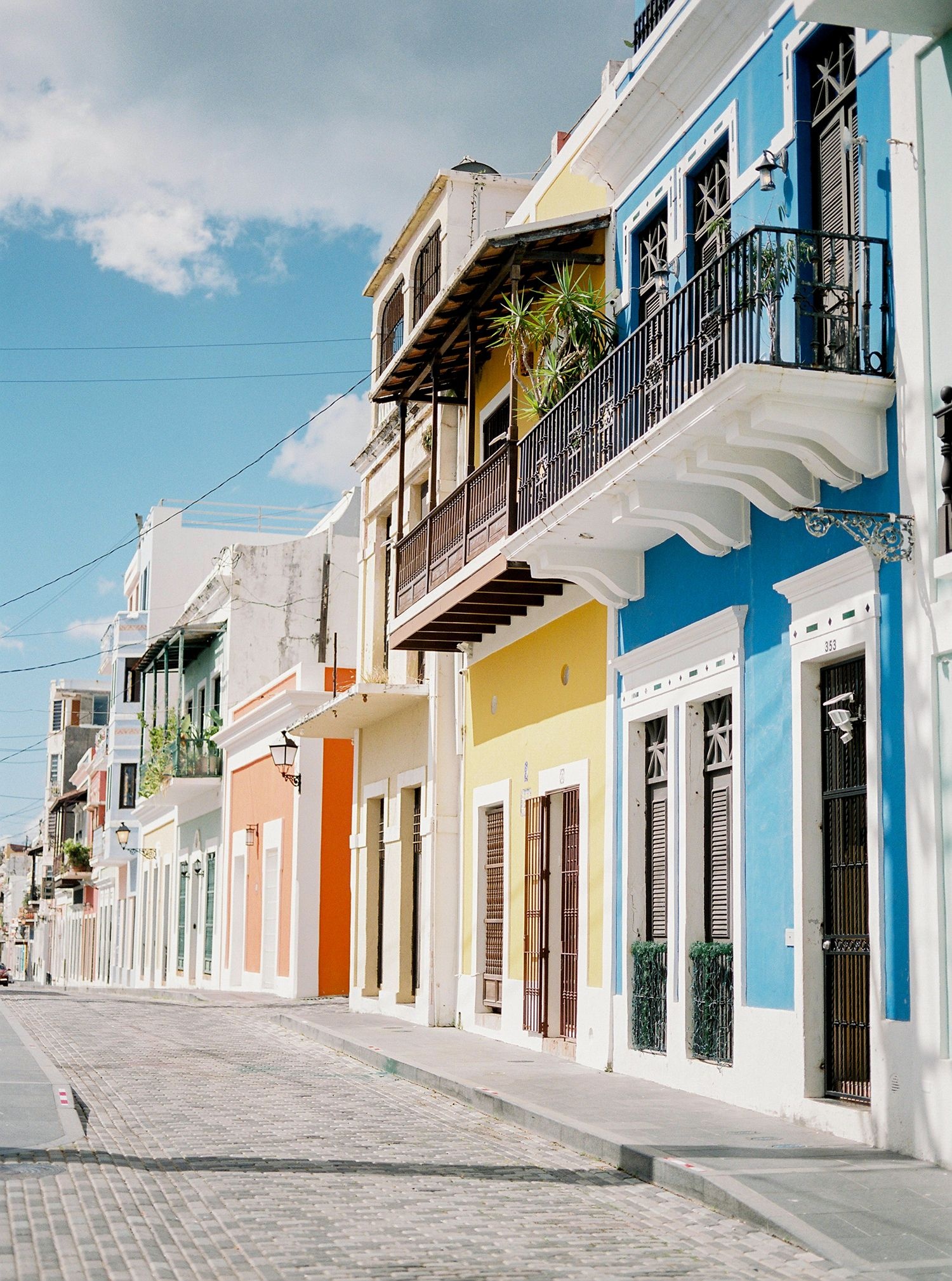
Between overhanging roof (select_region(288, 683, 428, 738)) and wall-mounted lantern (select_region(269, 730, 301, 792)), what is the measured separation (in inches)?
40.3

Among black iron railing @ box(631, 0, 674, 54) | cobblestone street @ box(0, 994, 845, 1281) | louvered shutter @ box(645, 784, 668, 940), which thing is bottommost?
cobblestone street @ box(0, 994, 845, 1281)

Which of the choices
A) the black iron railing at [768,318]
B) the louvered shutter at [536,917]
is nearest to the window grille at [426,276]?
the louvered shutter at [536,917]

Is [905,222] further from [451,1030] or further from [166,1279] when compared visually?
[451,1030]

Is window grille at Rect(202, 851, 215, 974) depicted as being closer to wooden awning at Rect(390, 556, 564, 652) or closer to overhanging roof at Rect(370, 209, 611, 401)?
wooden awning at Rect(390, 556, 564, 652)

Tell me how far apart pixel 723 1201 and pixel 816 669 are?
3716 mm

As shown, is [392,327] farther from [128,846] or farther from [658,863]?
[128,846]

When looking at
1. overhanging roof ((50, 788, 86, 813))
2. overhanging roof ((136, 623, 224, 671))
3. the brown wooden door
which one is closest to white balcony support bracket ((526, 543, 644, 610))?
the brown wooden door

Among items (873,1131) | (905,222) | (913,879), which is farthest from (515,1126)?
(905,222)

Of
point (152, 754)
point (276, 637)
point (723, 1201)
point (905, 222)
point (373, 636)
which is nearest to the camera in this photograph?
point (723, 1201)

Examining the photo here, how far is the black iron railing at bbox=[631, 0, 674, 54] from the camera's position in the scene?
1301cm

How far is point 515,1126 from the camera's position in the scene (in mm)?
10469

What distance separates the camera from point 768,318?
1030 centimetres

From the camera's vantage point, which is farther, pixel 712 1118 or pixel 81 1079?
pixel 81 1079

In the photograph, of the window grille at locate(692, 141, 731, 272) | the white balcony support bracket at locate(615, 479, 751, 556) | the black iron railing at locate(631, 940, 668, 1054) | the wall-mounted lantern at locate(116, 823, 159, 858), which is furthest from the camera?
the wall-mounted lantern at locate(116, 823, 159, 858)
